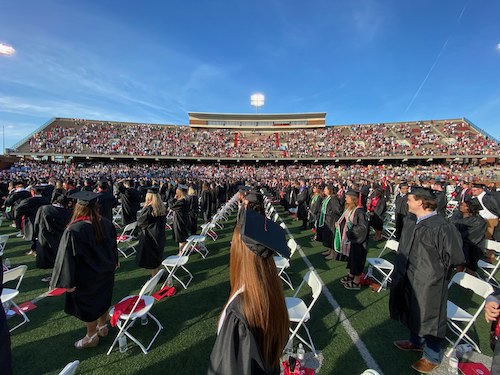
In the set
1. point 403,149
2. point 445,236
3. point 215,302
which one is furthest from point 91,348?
point 403,149

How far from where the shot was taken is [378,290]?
5312 millimetres

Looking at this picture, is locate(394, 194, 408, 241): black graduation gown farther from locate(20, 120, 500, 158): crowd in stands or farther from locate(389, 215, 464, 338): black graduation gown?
locate(20, 120, 500, 158): crowd in stands

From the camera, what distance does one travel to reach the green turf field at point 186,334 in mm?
3346

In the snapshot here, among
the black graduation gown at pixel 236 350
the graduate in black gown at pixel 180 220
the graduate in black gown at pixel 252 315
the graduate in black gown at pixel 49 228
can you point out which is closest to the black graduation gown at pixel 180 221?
the graduate in black gown at pixel 180 220

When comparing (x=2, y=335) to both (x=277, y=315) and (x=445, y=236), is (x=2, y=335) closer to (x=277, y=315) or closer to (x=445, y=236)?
(x=277, y=315)

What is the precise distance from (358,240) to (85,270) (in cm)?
511

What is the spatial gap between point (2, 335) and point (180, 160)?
→ 141ft

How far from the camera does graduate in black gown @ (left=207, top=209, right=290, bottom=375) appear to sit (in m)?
1.36

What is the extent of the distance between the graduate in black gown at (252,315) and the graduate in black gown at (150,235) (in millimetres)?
4332

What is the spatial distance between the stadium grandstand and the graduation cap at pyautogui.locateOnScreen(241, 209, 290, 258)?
1603 inches

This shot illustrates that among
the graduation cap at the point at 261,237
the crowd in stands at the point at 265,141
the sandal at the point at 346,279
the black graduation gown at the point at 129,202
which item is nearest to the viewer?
the graduation cap at the point at 261,237

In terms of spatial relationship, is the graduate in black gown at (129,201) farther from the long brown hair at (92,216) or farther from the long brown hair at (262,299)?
the long brown hair at (262,299)

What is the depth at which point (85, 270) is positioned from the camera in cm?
348

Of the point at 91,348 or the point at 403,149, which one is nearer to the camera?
the point at 91,348
